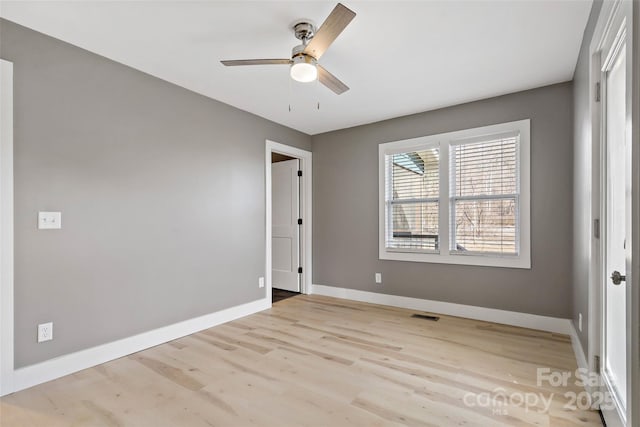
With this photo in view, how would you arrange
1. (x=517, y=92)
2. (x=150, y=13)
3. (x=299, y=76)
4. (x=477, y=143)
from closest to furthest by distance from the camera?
(x=150, y=13) → (x=299, y=76) → (x=517, y=92) → (x=477, y=143)

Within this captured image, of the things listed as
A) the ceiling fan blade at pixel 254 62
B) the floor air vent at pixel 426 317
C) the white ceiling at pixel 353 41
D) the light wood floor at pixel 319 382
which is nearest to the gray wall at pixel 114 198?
the white ceiling at pixel 353 41

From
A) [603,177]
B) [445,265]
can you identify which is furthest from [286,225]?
[603,177]

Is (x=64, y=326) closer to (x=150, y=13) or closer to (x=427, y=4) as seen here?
(x=150, y=13)

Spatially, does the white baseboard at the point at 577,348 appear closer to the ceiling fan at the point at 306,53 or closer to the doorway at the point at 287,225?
the ceiling fan at the point at 306,53

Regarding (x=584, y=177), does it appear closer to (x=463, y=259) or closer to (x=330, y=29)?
(x=463, y=259)

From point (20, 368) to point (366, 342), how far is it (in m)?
2.63

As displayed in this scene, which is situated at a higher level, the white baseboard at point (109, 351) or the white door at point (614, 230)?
the white door at point (614, 230)

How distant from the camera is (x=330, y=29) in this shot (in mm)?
1955

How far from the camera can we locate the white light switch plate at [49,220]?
7.66 ft

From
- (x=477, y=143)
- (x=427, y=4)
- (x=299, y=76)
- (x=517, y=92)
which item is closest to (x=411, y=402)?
(x=299, y=76)

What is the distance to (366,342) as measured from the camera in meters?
3.04

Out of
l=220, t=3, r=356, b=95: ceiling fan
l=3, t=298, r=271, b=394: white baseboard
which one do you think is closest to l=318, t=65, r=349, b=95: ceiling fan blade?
l=220, t=3, r=356, b=95: ceiling fan

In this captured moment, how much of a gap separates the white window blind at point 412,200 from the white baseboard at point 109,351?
2.26m

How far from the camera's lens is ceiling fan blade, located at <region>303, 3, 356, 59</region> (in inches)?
70.2
